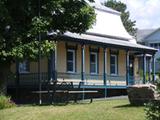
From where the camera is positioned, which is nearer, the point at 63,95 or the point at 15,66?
the point at 63,95

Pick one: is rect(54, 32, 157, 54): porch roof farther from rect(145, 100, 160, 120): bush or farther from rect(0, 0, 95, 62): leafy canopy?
rect(145, 100, 160, 120): bush

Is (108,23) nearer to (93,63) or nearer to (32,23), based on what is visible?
(93,63)

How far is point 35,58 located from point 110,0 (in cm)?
7379

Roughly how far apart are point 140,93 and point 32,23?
7.67m

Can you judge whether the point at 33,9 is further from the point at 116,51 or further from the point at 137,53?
the point at 137,53

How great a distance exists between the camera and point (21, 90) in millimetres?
33781

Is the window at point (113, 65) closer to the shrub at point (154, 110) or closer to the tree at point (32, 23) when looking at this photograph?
the tree at point (32, 23)

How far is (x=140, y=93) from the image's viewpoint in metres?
20.8

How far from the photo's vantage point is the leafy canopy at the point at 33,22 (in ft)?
81.5

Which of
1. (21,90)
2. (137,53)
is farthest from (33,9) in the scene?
(137,53)

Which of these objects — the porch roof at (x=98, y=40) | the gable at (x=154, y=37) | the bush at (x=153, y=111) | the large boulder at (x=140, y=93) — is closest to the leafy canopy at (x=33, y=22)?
the porch roof at (x=98, y=40)

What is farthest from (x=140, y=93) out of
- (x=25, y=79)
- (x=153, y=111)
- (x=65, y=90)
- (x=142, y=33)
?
(x=142, y=33)

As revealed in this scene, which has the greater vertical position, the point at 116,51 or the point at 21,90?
the point at 116,51

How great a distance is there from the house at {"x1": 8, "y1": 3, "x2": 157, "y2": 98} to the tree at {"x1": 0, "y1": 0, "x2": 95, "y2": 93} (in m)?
3.50
